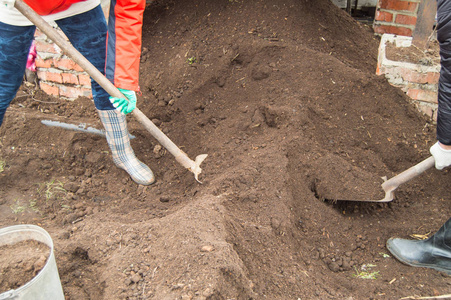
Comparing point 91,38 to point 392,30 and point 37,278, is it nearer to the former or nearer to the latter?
point 37,278

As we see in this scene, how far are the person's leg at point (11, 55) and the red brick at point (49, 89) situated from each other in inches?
53.0

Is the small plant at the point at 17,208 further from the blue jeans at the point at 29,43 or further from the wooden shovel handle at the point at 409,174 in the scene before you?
the wooden shovel handle at the point at 409,174

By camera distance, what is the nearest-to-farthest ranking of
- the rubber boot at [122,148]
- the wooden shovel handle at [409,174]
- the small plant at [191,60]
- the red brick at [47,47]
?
the wooden shovel handle at [409,174]
the rubber boot at [122,148]
the small plant at [191,60]
the red brick at [47,47]

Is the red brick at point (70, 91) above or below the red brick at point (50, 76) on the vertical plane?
below

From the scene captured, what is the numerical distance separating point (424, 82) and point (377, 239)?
144cm

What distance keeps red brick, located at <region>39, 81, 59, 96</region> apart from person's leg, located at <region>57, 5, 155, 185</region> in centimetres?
134

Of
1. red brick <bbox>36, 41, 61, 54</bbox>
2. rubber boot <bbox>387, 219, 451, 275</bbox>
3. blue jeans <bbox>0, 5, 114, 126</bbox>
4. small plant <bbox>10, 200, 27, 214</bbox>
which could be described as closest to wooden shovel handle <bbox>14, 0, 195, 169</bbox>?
blue jeans <bbox>0, 5, 114, 126</bbox>

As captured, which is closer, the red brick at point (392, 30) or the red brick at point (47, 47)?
the red brick at point (47, 47)

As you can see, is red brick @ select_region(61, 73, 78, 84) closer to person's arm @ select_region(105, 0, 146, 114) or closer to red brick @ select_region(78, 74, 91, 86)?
red brick @ select_region(78, 74, 91, 86)

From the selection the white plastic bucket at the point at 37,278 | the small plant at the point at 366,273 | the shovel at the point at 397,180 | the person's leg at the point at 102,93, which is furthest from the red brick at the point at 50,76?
the small plant at the point at 366,273

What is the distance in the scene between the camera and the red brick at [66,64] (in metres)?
3.34

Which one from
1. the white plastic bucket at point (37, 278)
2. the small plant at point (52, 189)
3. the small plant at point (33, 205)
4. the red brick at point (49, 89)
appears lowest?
the small plant at point (33, 205)

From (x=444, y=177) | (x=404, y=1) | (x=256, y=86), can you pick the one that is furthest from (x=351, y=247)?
(x=404, y=1)

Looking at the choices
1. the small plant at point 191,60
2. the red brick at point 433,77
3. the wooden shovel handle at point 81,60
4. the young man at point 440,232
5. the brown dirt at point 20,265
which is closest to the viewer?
the brown dirt at point 20,265
